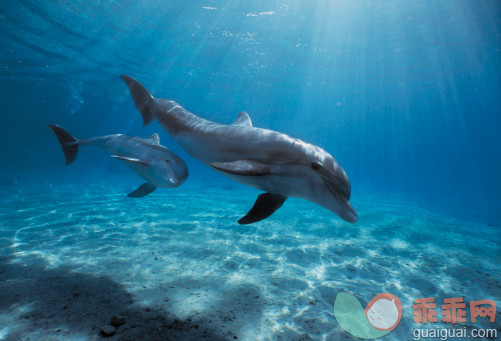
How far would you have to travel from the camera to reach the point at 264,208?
2613 mm

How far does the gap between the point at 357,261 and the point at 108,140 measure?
246 inches

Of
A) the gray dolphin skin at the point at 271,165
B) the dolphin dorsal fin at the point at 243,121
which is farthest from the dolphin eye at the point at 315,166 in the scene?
the dolphin dorsal fin at the point at 243,121

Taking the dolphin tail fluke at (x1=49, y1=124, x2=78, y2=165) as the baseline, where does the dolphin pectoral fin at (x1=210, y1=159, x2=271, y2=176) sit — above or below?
below

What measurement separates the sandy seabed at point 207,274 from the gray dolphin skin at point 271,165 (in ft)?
4.63

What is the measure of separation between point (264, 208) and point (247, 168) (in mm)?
633

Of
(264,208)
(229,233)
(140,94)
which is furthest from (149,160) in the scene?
(229,233)

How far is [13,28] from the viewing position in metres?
15.6

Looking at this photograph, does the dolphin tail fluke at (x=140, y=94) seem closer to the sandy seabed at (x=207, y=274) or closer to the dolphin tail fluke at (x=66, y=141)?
the dolphin tail fluke at (x=66, y=141)

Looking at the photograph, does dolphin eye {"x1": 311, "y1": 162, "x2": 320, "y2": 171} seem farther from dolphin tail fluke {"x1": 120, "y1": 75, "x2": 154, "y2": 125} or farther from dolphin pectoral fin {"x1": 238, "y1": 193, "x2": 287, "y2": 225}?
dolphin tail fluke {"x1": 120, "y1": 75, "x2": 154, "y2": 125}

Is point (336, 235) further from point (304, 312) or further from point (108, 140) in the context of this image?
point (108, 140)

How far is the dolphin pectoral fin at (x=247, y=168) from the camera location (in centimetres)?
220

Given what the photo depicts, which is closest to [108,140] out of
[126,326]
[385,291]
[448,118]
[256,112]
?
[126,326]

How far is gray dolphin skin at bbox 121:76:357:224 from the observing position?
2.21 metres

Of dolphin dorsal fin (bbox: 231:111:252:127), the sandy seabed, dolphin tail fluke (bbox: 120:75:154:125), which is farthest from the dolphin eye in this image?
dolphin tail fluke (bbox: 120:75:154:125)
